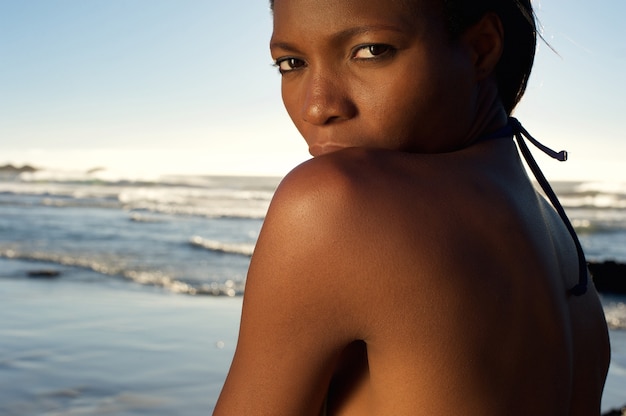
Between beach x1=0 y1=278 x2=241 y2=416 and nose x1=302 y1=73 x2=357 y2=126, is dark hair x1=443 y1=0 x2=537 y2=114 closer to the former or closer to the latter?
nose x1=302 y1=73 x2=357 y2=126

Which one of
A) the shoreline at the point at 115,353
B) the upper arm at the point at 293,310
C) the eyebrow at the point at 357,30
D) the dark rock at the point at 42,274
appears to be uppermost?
the eyebrow at the point at 357,30

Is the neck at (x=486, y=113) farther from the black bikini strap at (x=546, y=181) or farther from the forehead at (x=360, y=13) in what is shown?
the forehead at (x=360, y=13)

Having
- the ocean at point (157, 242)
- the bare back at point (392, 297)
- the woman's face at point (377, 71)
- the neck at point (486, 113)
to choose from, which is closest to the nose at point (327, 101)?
the woman's face at point (377, 71)

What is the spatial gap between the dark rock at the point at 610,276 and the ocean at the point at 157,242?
40 centimetres

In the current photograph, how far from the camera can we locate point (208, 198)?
31391 millimetres

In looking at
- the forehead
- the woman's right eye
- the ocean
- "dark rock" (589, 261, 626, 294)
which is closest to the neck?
the forehead

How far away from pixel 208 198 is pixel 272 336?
30664 mm

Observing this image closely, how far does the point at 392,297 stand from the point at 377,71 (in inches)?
17.1

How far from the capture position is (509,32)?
4.84ft

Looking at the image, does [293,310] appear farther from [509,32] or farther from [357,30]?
[509,32]

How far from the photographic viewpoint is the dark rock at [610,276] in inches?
401

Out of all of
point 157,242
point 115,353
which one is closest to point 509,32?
point 115,353

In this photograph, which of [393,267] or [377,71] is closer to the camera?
[393,267]

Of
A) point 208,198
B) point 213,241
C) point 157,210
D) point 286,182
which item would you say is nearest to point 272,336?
point 286,182
